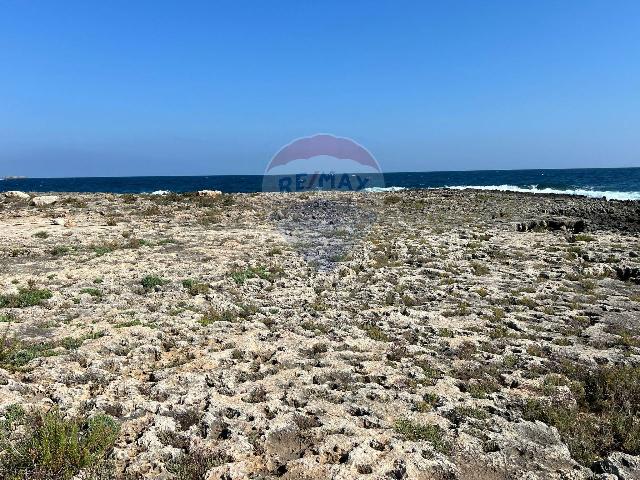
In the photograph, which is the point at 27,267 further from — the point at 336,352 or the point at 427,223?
the point at 427,223

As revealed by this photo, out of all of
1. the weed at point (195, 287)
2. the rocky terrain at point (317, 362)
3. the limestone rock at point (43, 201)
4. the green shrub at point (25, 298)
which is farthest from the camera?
the limestone rock at point (43, 201)

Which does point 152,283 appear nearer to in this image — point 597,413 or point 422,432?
point 422,432

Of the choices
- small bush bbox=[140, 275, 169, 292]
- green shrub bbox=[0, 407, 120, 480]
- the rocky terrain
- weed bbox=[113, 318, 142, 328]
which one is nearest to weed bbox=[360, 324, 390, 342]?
the rocky terrain

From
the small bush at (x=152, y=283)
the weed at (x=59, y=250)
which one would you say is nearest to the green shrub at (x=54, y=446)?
the small bush at (x=152, y=283)

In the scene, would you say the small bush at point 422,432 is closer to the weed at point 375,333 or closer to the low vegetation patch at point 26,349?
the weed at point 375,333

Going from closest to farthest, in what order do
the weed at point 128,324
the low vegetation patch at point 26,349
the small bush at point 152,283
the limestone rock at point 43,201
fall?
the low vegetation patch at point 26,349 → the weed at point 128,324 → the small bush at point 152,283 → the limestone rock at point 43,201

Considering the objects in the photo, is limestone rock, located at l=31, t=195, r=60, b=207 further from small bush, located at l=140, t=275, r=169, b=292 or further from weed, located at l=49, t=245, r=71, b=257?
small bush, located at l=140, t=275, r=169, b=292

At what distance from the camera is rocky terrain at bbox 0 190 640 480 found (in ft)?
20.9

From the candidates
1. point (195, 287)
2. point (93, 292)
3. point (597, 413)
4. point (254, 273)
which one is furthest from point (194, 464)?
point (254, 273)

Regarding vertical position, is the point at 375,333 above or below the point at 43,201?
below

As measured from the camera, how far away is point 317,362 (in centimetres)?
946

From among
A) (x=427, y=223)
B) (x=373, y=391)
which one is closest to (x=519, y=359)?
(x=373, y=391)

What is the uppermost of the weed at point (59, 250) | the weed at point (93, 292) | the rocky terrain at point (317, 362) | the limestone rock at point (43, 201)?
the limestone rock at point (43, 201)

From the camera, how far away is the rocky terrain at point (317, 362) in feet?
20.9
